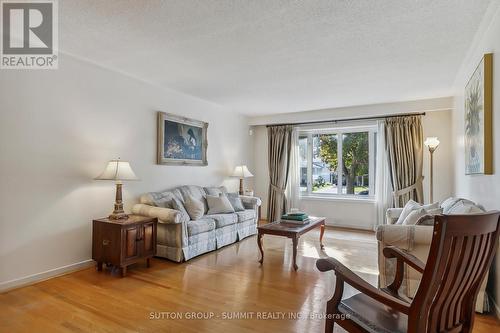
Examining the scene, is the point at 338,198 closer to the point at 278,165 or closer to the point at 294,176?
the point at 294,176

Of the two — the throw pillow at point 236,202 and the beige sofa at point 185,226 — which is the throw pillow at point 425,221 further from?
the throw pillow at point 236,202

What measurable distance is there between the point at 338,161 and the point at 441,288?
531cm

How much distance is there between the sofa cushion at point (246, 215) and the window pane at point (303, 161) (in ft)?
6.23

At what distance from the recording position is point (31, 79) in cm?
302

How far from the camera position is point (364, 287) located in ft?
4.47

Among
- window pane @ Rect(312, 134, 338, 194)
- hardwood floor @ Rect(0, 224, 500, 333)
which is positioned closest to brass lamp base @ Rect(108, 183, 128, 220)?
hardwood floor @ Rect(0, 224, 500, 333)

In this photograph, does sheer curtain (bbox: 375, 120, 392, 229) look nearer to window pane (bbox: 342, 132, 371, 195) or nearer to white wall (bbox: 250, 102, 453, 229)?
white wall (bbox: 250, 102, 453, 229)

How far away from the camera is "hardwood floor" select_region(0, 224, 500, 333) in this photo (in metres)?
2.20

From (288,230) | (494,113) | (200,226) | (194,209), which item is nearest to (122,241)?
(200,226)

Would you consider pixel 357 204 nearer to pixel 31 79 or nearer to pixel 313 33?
pixel 313 33

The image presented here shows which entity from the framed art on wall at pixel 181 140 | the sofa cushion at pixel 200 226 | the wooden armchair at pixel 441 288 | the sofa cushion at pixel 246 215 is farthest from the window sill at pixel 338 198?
the wooden armchair at pixel 441 288

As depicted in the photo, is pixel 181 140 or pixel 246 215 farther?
pixel 246 215

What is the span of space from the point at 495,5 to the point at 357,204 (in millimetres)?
4316

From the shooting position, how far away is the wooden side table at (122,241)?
10.5 ft
